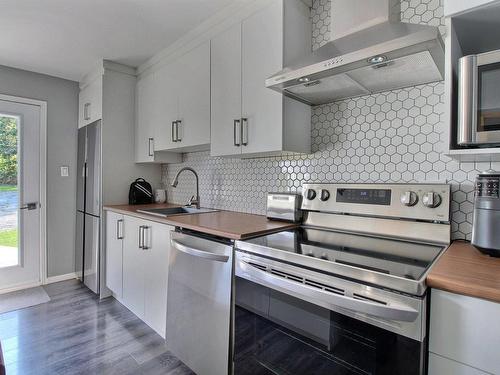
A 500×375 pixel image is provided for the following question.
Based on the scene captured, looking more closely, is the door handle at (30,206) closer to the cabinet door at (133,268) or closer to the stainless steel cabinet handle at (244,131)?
the cabinet door at (133,268)

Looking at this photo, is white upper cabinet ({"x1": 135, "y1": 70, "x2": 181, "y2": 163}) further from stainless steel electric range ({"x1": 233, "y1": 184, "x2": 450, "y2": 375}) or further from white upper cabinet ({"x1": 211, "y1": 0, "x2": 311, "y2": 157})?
stainless steel electric range ({"x1": 233, "y1": 184, "x2": 450, "y2": 375})

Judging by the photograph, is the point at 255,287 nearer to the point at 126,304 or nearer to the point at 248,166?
the point at 248,166

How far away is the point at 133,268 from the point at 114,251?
1.38 ft

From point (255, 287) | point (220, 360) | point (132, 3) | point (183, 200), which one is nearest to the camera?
point (255, 287)

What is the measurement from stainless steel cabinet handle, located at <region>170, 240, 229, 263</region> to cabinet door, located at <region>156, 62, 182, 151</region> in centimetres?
102

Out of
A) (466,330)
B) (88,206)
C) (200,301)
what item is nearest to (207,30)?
(200,301)

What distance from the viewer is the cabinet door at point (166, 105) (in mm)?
2350

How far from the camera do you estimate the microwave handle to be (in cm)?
94

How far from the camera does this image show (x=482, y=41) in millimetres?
1112

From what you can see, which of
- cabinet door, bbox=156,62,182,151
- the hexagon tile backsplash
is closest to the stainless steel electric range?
the hexagon tile backsplash

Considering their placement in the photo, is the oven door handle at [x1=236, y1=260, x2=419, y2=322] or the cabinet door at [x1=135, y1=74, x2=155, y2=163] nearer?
the oven door handle at [x1=236, y1=260, x2=419, y2=322]

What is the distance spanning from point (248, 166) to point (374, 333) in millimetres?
1471

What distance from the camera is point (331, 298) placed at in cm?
91

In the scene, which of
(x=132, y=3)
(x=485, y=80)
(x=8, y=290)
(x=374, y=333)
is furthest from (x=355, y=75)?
(x=8, y=290)
